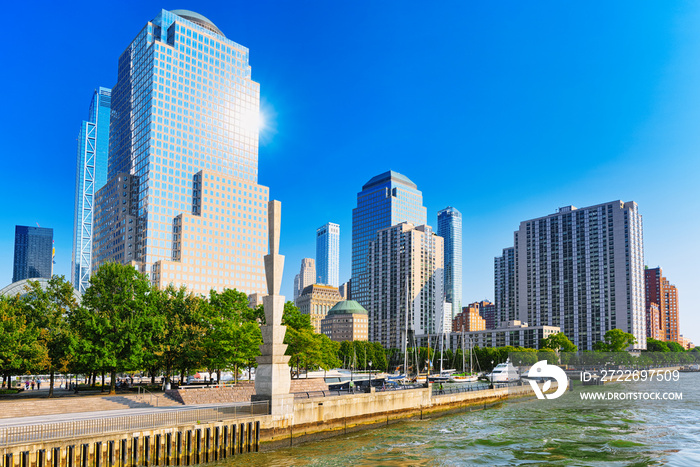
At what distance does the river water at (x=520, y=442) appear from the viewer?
35.8 meters

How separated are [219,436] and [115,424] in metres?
6.30

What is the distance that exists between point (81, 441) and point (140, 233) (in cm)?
17683

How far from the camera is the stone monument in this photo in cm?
4016

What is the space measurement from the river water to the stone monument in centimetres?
364

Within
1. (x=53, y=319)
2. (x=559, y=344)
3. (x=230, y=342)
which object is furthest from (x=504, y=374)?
(x=53, y=319)

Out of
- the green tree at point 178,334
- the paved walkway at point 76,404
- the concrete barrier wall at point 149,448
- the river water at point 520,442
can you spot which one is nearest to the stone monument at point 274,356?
the concrete barrier wall at point 149,448

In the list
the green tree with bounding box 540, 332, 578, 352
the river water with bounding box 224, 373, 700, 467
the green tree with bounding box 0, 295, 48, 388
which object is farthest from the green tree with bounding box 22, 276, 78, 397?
the green tree with bounding box 540, 332, 578, 352

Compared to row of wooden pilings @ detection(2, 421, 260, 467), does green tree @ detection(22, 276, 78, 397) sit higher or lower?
higher

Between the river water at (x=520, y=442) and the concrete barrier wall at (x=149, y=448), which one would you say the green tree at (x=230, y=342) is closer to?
the river water at (x=520, y=442)

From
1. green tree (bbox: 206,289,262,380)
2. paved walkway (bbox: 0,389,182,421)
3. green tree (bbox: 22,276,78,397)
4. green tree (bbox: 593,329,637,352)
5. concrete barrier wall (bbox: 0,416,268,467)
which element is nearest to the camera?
concrete barrier wall (bbox: 0,416,268,467)

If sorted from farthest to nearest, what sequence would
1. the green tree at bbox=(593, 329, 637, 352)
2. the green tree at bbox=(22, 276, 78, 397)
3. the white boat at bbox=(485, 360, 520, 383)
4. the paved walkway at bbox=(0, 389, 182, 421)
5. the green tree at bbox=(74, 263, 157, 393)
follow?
the green tree at bbox=(593, 329, 637, 352) → the white boat at bbox=(485, 360, 520, 383) → the green tree at bbox=(22, 276, 78, 397) → the green tree at bbox=(74, 263, 157, 393) → the paved walkway at bbox=(0, 389, 182, 421)

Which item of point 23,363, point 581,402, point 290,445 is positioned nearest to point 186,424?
point 290,445

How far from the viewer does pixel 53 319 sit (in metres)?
62.0

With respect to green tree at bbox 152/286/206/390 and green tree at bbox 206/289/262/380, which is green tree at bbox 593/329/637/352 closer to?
green tree at bbox 206/289/262/380
